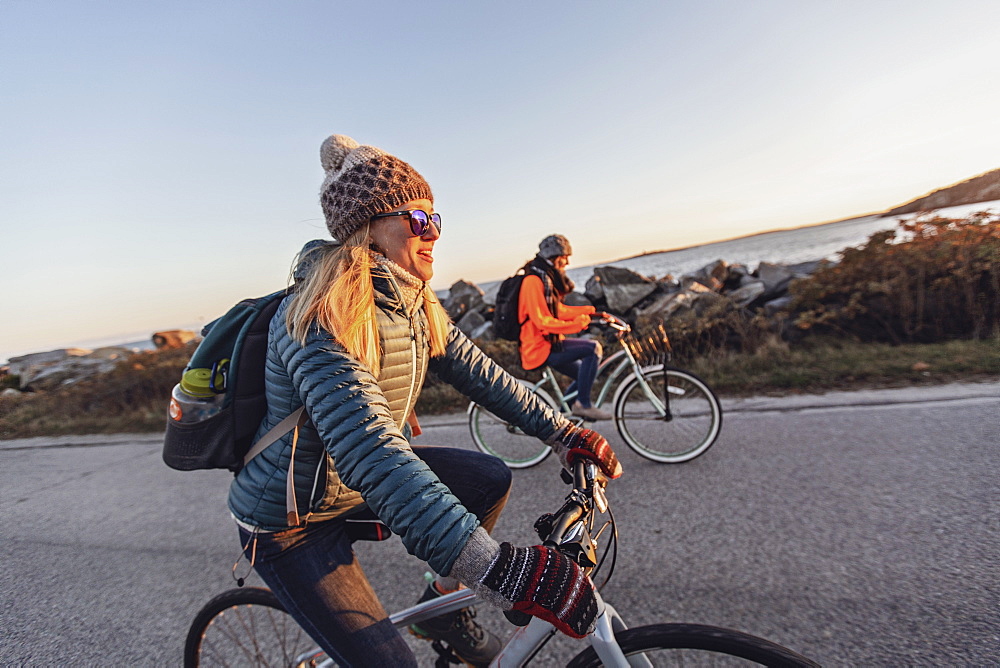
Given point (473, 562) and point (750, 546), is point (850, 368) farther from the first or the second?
point (473, 562)

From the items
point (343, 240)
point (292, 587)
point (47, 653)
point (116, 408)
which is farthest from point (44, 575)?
point (116, 408)

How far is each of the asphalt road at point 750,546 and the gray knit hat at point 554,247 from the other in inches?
79.9

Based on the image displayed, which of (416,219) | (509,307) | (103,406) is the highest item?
(416,219)

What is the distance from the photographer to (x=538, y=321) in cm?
491

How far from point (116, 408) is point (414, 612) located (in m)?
11.7

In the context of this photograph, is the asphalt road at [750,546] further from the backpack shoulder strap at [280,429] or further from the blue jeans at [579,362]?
the backpack shoulder strap at [280,429]

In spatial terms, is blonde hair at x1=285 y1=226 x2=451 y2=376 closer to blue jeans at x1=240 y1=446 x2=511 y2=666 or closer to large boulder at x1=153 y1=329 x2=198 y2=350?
blue jeans at x1=240 y1=446 x2=511 y2=666

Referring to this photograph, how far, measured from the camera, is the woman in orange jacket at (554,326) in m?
4.91

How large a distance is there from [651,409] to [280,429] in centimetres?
380

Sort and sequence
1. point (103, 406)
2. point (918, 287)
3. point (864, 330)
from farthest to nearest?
1. point (103, 406)
2. point (864, 330)
3. point (918, 287)

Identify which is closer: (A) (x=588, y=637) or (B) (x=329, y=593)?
(A) (x=588, y=637)

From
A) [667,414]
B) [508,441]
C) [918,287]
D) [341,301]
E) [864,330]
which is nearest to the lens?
[341,301]

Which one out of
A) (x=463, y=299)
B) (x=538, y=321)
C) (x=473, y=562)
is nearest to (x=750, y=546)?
(x=473, y=562)

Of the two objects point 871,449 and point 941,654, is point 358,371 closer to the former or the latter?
point 941,654
